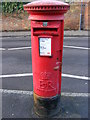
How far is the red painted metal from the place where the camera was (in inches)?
92.6

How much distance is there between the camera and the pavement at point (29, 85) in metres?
3.12

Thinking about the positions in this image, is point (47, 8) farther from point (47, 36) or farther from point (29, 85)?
→ point (29, 85)

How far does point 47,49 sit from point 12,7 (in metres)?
11.7

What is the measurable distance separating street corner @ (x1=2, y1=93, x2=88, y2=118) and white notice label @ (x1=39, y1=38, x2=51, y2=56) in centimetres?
122

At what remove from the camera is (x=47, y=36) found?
96.7 inches

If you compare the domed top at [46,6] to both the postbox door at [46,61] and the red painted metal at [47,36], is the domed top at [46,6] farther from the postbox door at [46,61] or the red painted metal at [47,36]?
the postbox door at [46,61]

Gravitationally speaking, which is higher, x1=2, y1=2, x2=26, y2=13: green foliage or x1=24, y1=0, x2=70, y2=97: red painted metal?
x1=2, y1=2, x2=26, y2=13: green foliage

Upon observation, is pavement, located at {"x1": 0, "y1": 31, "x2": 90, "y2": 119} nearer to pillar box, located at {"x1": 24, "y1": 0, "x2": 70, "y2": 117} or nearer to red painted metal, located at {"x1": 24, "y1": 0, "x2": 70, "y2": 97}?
pillar box, located at {"x1": 24, "y1": 0, "x2": 70, "y2": 117}

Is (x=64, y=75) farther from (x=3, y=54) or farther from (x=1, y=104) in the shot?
(x=3, y=54)

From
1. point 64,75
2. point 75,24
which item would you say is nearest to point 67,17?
point 75,24

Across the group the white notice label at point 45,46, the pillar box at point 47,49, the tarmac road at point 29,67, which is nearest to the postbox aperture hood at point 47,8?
the pillar box at point 47,49

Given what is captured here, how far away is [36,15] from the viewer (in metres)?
2.42

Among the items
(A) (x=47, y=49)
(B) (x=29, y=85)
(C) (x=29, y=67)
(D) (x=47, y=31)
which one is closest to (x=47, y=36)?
(D) (x=47, y=31)

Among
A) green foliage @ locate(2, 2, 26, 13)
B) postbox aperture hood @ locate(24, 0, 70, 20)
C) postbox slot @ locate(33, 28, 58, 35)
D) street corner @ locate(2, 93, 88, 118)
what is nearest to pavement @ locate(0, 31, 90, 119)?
street corner @ locate(2, 93, 88, 118)
